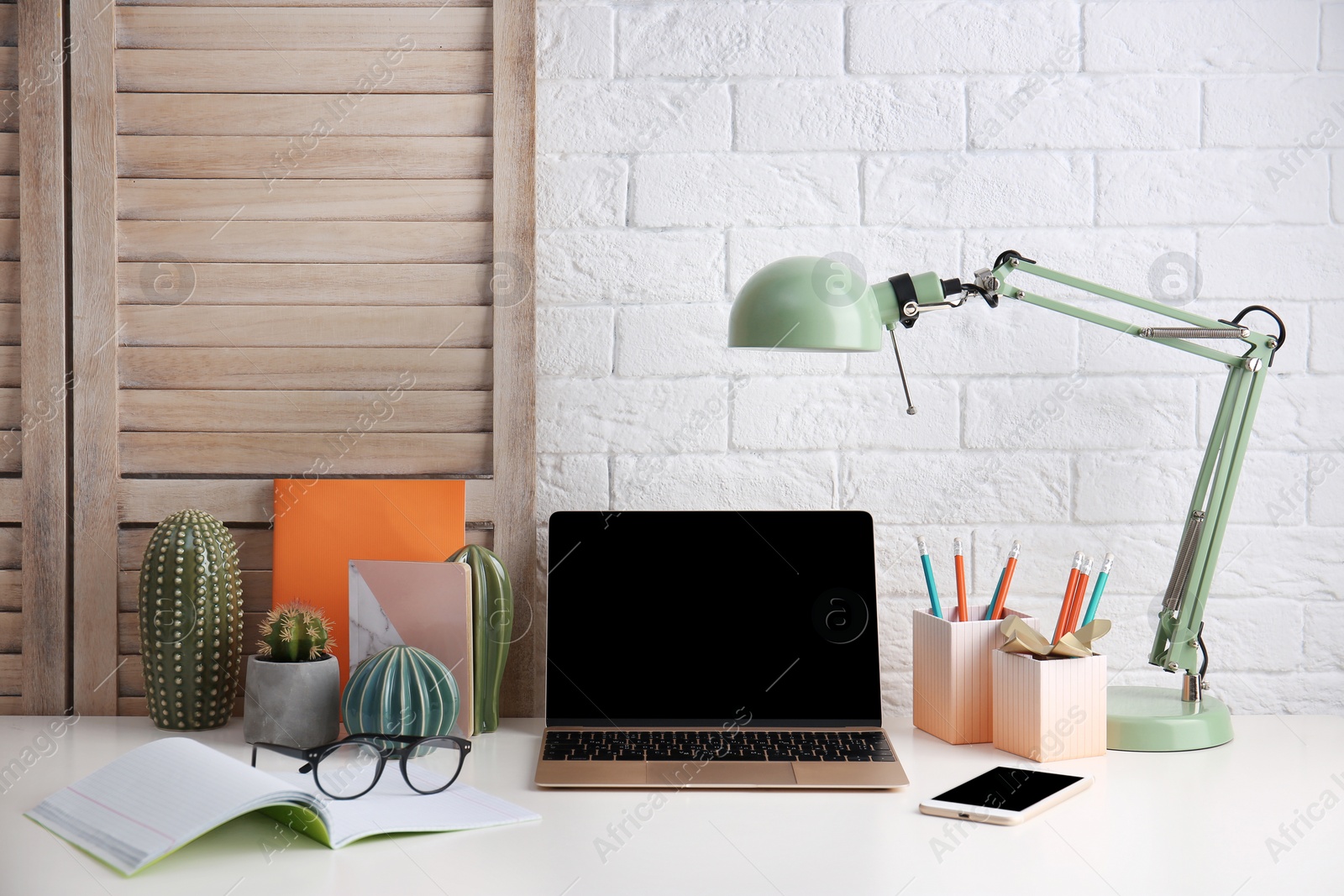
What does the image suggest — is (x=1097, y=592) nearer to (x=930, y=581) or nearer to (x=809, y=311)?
(x=930, y=581)

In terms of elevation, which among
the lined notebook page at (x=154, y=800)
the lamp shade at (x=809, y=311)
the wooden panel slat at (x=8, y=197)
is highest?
the wooden panel slat at (x=8, y=197)

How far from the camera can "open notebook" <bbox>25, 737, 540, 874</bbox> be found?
2.40 ft

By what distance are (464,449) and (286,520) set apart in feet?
0.72

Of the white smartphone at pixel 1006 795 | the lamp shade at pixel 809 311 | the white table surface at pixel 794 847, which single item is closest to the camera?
the white table surface at pixel 794 847

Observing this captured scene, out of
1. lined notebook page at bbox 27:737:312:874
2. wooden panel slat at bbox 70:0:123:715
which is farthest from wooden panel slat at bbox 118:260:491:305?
lined notebook page at bbox 27:737:312:874

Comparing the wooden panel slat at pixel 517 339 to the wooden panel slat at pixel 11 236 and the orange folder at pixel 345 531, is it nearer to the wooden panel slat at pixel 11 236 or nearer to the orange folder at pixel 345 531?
the orange folder at pixel 345 531

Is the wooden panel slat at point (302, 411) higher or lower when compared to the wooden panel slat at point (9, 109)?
lower

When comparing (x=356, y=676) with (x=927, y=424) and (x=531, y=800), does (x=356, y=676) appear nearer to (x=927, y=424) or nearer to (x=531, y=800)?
(x=531, y=800)

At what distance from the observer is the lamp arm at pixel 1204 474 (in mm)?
1034

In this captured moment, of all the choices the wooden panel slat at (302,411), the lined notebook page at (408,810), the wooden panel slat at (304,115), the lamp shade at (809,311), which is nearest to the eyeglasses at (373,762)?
the lined notebook page at (408,810)

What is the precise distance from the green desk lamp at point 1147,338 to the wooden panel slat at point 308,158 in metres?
0.42

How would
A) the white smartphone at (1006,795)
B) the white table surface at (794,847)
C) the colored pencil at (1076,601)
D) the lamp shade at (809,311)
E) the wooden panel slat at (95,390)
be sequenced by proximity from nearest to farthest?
the white table surface at (794,847)
the white smartphone at (1006,795)
the lamp shade at (809,311)
the colored pencil at (1076,601)
the wooden panel slat at (95,390)

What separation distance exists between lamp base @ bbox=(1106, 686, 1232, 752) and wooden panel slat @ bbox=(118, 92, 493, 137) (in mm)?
977

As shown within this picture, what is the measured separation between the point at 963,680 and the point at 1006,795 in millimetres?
188
